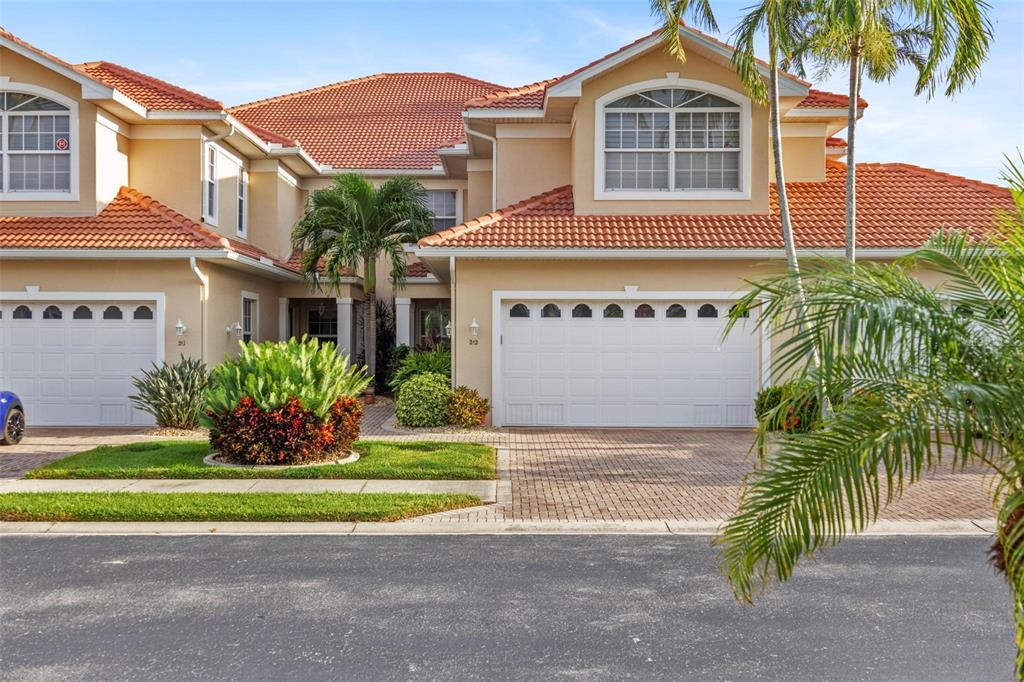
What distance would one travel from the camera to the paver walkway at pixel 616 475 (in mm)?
9688

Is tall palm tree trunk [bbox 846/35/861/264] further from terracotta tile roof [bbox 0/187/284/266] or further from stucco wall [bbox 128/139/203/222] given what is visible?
stucco wall [bbox 128/139/203/222]

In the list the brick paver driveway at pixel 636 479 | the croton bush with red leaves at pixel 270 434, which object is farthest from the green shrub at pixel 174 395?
→ the croton bush with red leaves at pixel 270 434

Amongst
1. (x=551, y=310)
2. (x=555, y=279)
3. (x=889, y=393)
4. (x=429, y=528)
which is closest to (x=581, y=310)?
(x=551, y=310)

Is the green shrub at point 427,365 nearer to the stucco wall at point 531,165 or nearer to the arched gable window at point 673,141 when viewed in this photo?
the stucco wall at point 531,165

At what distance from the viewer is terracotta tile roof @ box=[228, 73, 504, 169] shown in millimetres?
25922

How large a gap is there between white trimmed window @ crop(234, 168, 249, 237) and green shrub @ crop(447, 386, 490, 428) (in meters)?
8.44

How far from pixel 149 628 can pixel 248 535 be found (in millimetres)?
2739

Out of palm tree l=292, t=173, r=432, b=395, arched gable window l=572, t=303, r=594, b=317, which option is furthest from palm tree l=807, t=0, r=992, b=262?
palm tree l=292, t=173, r=432, b=395

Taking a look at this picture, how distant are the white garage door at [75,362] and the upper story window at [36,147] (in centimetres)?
246

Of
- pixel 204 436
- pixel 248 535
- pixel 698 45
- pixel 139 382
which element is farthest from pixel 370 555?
pixel 698 45

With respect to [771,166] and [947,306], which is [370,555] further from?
[771,166]

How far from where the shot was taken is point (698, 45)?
1675 centimetres

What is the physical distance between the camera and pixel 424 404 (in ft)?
53.3

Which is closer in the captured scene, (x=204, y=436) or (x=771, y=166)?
(x=204, y=436)
